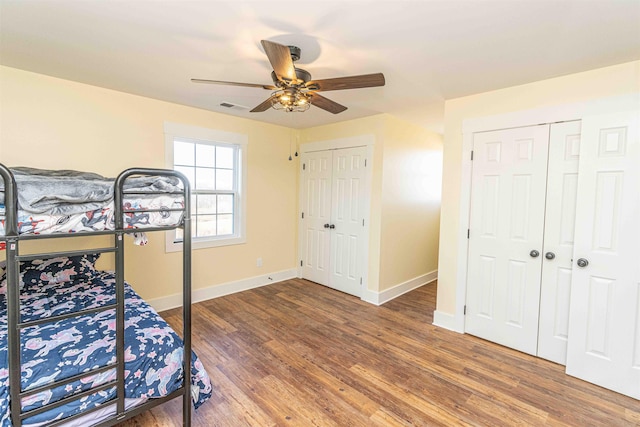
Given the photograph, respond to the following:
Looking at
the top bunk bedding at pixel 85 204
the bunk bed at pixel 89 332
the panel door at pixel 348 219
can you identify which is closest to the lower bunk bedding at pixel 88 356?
the bunk bed at pixel 89 332

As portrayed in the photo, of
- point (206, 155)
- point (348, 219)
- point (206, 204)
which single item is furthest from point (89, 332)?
point (348, 219)

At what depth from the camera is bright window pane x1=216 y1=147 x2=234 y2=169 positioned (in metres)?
4.01

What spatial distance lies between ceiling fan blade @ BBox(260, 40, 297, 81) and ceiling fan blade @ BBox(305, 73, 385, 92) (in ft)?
0.63

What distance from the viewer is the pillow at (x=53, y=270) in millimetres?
2420

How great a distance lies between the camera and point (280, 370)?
2.40m

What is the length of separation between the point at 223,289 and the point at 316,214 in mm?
1693

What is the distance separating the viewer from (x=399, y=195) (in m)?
4.09

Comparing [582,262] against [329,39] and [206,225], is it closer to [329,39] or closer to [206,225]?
[329,39]

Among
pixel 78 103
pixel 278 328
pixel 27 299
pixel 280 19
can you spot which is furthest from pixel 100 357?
pixel 78 103

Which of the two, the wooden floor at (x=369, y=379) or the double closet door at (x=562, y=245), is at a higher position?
the double closet door at (x=562, y=245)

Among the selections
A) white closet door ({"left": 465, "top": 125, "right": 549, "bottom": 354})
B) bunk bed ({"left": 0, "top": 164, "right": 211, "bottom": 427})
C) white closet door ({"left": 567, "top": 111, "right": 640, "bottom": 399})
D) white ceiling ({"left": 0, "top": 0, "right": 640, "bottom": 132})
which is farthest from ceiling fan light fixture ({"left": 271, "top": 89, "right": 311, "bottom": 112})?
white closet door ({"left": 567, "top": 111, "right": 640, "bottom": 399})

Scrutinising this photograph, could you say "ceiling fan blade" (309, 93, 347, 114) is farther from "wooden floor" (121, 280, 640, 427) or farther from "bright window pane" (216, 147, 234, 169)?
"wooden floor" (121, 280, 640, 427)

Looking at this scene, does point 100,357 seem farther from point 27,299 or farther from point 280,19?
point 280,19

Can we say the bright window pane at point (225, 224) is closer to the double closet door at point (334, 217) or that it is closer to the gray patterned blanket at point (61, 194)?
the double closet door at point (334, 217)
